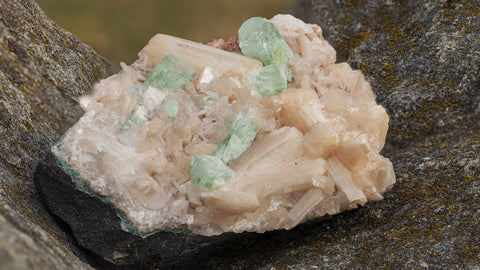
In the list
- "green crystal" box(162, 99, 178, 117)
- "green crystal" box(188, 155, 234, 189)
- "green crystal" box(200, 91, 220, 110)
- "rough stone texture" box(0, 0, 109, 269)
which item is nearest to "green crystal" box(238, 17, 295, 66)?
"green crystal" box(200, 91, 220, 110)

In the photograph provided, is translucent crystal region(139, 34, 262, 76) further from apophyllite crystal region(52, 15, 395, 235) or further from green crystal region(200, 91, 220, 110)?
green crystal region(200, 91, 220, 110)

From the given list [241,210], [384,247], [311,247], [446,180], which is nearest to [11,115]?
[241,210]

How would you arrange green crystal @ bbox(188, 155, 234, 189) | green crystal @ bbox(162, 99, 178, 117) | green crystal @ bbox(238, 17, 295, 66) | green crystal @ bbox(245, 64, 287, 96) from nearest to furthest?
green crystal @ bbox(188, 155, 234, 189), green crystal @ bbox(162, 99, 178, 117), green crystal @ bbox(245, 64, 287, 96), green crystal @ bbox(238, 17, 295, 66)

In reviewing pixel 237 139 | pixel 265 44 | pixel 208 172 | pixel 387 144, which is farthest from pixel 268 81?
pixel 387 144

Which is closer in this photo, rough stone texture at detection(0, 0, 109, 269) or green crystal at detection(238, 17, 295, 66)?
rough stone texture at detection(0, 0, 109, 269)

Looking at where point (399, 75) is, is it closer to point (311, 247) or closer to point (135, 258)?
point (311, 247)
